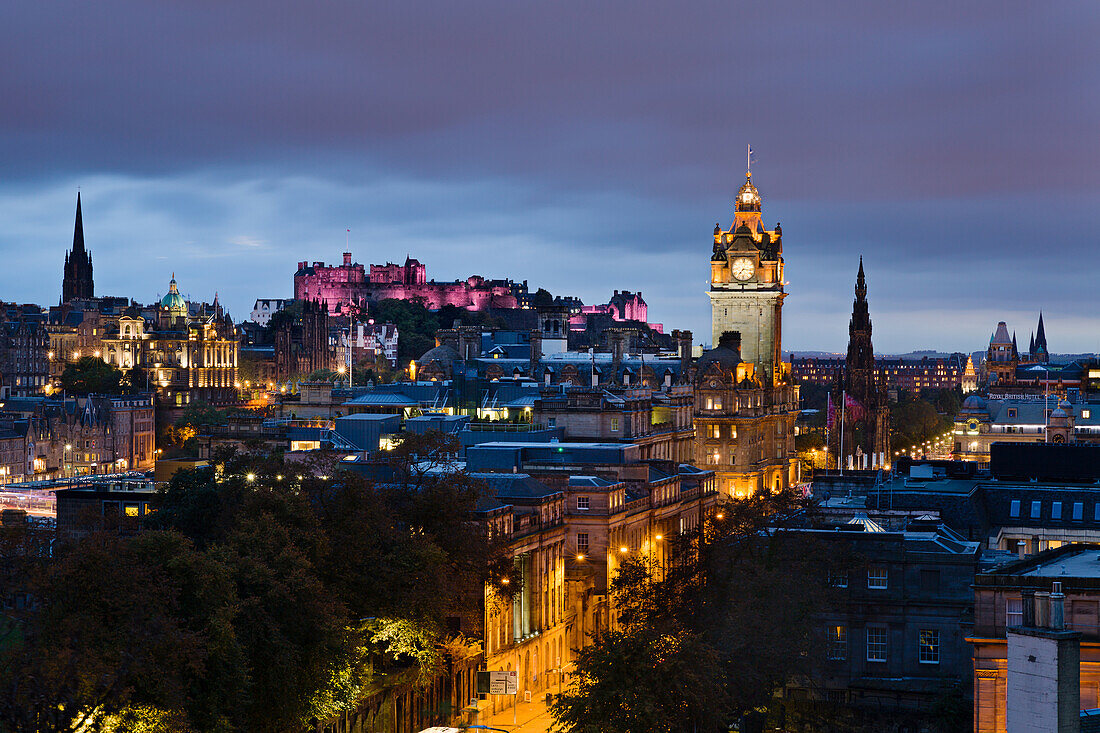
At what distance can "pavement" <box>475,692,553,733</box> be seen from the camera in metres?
78.4

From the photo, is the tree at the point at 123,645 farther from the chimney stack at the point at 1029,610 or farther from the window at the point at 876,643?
the window at the point at 876,643

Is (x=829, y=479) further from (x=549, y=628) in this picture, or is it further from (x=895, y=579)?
(x=895, y=579)

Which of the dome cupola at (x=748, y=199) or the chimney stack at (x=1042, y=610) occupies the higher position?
the dome cupola at (x=748, y=199)

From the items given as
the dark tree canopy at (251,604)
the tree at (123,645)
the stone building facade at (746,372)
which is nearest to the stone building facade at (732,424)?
the stone building facade at (746,372)

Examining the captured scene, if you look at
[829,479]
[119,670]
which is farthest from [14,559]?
[829,479]

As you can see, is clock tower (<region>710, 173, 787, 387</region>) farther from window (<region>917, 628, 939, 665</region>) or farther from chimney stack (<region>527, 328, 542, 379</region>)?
window (<region>917, 628, 939, 665</region>)

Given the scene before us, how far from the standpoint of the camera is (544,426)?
415 ft

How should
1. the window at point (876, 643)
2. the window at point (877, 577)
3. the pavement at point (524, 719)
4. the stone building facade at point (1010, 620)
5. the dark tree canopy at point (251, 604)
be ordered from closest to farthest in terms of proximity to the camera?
1. the dark tree canopy at point (251, 604)
2. the stone building facade at point (1010, 620)
3. the window at point (876, 643)
4. the window at point (877, 577)
5. the pavement at point (524, 719)

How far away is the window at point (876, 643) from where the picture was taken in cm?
7719

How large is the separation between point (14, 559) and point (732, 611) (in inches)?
1221

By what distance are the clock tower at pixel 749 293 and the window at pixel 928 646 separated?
11123cm

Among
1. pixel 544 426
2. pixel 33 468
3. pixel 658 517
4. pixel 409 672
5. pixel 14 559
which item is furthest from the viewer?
pixel 33 468

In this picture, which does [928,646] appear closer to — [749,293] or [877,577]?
[877,577]

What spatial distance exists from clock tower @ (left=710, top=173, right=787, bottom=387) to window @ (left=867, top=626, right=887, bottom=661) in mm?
110428
